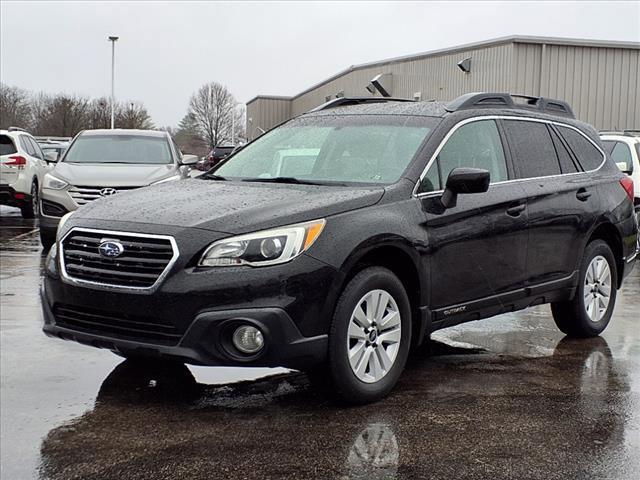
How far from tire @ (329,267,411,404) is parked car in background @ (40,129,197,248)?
5.83 metres

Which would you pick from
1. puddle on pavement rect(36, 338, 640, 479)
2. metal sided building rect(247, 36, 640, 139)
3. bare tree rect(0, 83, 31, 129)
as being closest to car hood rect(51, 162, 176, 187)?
puddle on pavement rect(36, 338, 640, 479)

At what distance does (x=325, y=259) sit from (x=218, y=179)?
161cm

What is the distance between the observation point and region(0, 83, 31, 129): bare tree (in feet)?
190

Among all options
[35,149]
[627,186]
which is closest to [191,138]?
[35,149]

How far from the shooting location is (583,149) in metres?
6.44

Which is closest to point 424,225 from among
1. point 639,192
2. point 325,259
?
point 325,259

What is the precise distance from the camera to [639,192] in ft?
37.6

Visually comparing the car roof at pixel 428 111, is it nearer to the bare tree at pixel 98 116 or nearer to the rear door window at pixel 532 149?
the rear door window at pixel 532 149

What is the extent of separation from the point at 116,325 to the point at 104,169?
23.1ft

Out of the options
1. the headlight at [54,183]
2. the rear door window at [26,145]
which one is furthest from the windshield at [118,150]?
the rear door window at [26,145]

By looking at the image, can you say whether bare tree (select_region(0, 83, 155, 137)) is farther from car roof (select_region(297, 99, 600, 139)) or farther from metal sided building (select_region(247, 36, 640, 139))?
car roof (select_region(297, 99, 600, 139))

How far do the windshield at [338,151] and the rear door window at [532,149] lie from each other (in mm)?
804

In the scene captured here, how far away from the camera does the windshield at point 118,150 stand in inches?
453

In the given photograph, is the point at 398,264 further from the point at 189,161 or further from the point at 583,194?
the point at 189,161
